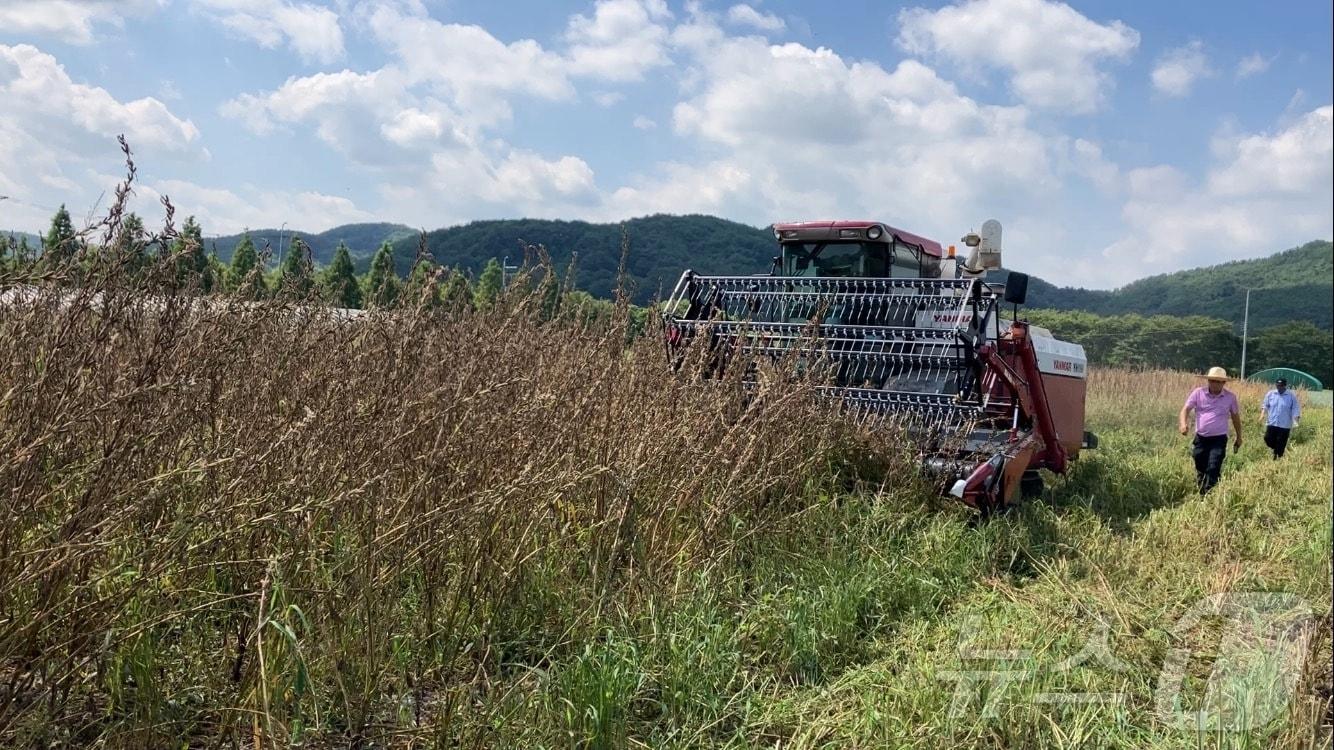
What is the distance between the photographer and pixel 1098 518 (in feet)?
21.0

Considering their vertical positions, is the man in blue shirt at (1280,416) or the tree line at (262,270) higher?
the tree line at (262,270)

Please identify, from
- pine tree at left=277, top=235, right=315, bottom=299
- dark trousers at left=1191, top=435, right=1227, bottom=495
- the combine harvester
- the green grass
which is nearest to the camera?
the green grass

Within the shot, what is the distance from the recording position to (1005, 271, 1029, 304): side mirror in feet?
22.6

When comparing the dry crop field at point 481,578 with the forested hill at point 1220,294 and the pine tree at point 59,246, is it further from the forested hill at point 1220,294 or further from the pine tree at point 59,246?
the forested hill at point 1220,294

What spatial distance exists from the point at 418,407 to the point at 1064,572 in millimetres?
3509

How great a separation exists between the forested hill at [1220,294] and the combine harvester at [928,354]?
4147 centimetres

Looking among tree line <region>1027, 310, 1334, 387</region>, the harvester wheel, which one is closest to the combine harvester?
the harvester wheel

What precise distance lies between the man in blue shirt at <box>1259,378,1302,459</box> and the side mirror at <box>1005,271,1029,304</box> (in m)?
5.97

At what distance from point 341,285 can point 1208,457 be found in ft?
26.5

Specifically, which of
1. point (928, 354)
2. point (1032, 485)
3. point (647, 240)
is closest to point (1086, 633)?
point (928, 354)

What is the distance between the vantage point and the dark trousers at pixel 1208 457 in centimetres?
861

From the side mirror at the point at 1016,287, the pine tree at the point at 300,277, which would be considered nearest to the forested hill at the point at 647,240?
the side mirror at the point at 1016,287

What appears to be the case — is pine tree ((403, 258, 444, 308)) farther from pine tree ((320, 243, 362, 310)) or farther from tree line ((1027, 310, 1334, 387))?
tree line ((1027, 310, 1334, 387))

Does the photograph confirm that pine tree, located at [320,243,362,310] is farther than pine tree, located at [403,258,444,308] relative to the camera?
Yes
